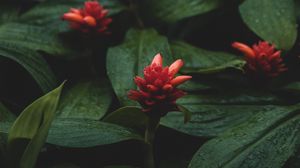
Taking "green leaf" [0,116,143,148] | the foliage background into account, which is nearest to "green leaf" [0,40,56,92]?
the foliage background

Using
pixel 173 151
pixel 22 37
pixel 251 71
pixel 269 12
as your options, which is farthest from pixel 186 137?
pixel 22 37

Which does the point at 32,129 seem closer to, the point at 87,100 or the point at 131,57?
the point at 87,100

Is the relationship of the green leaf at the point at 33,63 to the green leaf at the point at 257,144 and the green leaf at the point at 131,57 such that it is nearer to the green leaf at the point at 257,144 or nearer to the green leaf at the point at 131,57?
the green leaf at the point at 131,57

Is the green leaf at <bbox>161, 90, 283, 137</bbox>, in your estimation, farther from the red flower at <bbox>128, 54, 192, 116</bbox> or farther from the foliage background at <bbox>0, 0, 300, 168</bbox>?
the red flower at <bbox>128, 54, 192, 116</bbox>

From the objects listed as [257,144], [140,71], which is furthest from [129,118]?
[257,144]

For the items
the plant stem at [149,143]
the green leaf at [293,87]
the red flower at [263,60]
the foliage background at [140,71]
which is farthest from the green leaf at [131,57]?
the green leaf at [293,87]

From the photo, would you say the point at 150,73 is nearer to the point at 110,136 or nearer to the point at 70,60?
the point at 110,136
